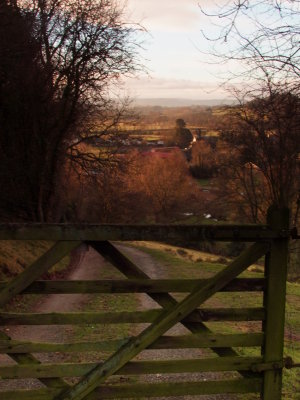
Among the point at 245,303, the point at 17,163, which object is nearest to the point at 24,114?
the point at 17,163

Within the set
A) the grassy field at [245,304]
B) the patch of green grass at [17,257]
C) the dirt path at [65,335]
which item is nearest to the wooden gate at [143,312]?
the dirt path at [65,335]

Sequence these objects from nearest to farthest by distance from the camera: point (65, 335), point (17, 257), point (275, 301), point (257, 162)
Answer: point (275, 301), point (65, 335), point (17, 257), point (257, 162)

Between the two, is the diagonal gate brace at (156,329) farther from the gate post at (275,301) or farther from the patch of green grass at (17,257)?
the patch of green grass at (17,257)

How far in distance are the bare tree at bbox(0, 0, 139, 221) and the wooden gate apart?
42.3 feet

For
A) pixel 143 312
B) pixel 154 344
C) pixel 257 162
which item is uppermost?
pixel 257 162

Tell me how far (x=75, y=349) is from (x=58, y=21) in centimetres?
1572

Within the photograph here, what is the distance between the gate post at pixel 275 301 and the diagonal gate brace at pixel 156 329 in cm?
13

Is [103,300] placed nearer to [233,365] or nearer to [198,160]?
[233,365]

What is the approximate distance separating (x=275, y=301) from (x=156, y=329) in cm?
97

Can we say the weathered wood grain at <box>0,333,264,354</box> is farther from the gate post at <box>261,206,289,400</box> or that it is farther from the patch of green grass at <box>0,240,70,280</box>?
the patch of green grass at <box>0,240,70,280</box>

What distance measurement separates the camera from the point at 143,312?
3.38 metres

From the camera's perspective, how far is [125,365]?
339 centimetres

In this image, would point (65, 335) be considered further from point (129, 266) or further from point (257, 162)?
point (257, 162)

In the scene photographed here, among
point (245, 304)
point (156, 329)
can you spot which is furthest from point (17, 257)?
point (156, 329)
